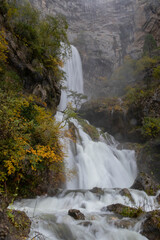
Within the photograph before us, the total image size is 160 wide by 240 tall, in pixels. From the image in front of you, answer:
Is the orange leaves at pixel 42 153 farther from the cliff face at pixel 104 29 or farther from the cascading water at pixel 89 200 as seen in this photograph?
the cliff face at pixel 104 29

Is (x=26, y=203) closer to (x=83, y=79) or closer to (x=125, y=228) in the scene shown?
(x=125, y=228)

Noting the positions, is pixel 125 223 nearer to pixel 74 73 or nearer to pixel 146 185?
pixel 146 185

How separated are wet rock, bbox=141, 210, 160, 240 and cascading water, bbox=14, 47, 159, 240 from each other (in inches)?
7.4

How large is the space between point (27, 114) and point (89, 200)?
14.5 ft

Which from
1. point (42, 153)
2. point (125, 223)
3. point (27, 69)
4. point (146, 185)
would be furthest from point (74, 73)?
point (125, 223)

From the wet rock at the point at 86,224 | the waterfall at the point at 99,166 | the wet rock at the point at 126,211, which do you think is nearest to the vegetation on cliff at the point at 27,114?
the wet rock at the point at 86,224

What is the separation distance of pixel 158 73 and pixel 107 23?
3499 centimetres

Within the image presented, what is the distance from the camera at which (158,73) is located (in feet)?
59.1

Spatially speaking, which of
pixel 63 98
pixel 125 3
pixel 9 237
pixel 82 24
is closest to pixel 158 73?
pixel 63 98

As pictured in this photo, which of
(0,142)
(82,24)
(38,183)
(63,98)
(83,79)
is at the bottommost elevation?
(38,183)

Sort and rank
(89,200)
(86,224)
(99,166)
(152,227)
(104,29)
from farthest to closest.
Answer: (104,29), (99,166), (89,200), (86,224), (152,227)

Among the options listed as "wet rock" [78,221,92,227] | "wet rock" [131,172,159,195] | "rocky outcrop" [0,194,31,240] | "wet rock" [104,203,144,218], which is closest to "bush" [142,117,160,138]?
"wet rock" [131,172,159,195]

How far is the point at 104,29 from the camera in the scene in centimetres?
4516

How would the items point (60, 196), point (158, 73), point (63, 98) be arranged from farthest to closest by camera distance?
point (63, 98), point (158, 73), point (60, 196)
